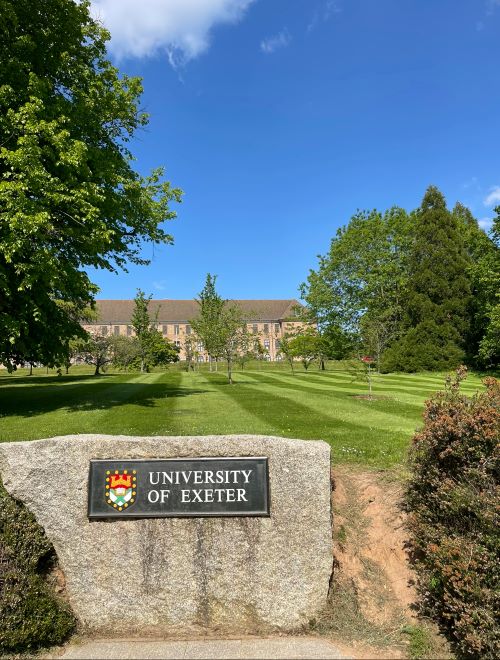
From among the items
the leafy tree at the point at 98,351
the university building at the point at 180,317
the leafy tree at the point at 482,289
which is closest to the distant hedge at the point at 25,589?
the leafy tree at the point at 482,289

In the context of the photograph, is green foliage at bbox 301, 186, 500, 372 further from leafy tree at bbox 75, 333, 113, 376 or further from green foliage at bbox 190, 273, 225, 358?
leafy tree at bbox 75, 333, 113, 376

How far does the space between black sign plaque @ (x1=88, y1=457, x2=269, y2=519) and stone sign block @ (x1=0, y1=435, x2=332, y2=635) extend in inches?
1.0

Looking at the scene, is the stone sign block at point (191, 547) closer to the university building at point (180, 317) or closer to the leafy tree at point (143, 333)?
the leafy tree at point (143, 333)

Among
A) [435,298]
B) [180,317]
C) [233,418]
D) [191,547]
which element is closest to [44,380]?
[233,418]

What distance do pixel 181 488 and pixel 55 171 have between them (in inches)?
484

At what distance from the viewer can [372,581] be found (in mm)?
5008

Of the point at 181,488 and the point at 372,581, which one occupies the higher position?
the point at 181,488

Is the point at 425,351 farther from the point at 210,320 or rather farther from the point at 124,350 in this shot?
the point at 124,350

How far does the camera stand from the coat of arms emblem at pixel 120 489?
4941 mm

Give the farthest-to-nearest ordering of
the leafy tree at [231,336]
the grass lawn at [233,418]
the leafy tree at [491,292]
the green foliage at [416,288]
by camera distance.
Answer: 1. the green foliage at [416,288]
2. the leafy tree at [491,292]
3. the leafy tree at [231,336]
4. the grass lawn at [233,418]

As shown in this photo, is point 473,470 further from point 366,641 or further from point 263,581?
point 263,581

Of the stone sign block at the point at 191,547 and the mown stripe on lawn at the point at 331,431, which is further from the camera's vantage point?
the mown stripe on lawn at the point at 331,431

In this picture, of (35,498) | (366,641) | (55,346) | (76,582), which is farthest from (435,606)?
(55,346)

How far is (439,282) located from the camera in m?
44.8
